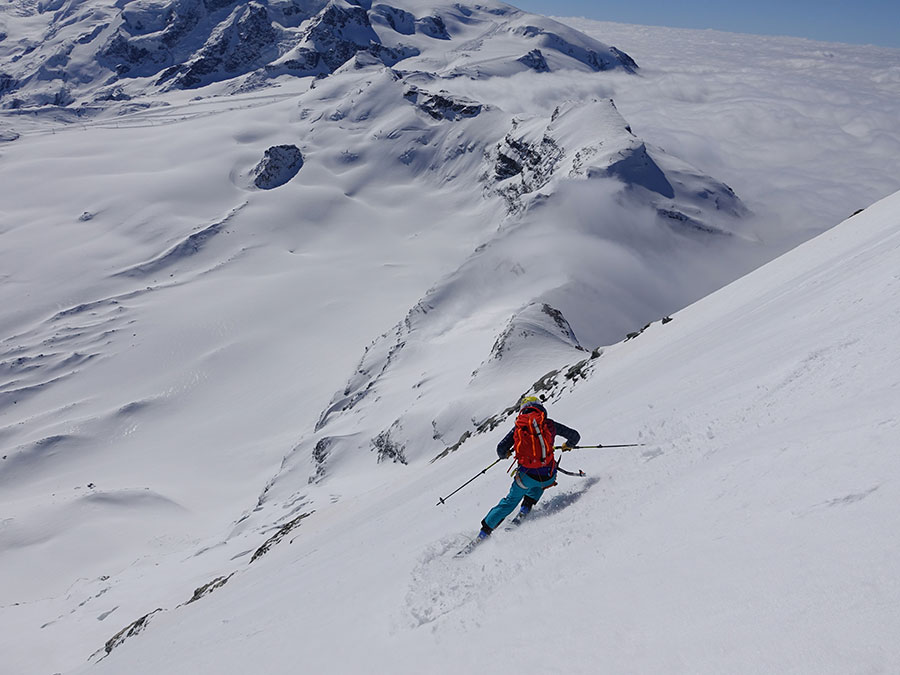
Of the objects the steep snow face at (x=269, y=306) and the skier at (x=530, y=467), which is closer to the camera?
the skier at (x=530, y=467)

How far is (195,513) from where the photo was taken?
143 feet

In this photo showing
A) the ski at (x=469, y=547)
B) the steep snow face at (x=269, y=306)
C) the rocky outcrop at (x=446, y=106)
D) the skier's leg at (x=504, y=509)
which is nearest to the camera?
the ski at (x=469, y=547)

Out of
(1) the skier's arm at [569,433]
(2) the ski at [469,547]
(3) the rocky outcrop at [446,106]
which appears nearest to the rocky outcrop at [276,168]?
(3) the rocky outcrop at [446,106]

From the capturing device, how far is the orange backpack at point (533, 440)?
28.3 feet

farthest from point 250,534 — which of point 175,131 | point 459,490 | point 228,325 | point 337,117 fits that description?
point 175,131

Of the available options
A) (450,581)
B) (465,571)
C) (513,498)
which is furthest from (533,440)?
(450,581)

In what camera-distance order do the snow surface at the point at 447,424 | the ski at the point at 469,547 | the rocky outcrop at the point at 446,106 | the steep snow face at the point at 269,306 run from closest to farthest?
the snow surface at the point at 447,424, the ski at the point at 469,547, the steep snow face at the point at 269,306, the rocky outcrop at the point at 446,106

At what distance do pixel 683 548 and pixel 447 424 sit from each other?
20.4 m

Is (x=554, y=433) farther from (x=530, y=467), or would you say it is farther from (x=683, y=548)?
(x=683, y=548)

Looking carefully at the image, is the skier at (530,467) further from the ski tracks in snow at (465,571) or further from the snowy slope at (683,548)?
the snowy slope at (683,548)

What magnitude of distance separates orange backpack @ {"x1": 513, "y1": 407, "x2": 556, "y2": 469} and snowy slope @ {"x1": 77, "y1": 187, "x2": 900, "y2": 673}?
2.14 feet

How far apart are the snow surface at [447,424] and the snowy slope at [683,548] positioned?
0.12 ft

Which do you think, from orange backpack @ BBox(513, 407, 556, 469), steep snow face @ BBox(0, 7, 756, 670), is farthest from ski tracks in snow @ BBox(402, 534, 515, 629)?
steep snow face @ BBox(0, 7, 756, 670)

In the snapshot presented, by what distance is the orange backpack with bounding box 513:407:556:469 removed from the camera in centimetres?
862
